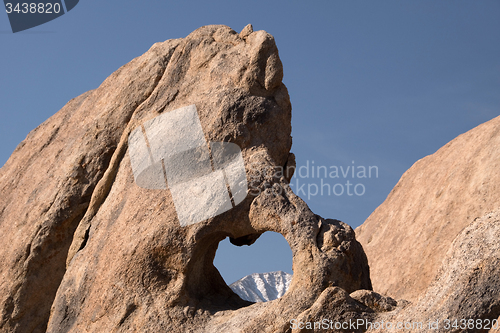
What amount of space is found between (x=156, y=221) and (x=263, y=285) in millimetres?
17767

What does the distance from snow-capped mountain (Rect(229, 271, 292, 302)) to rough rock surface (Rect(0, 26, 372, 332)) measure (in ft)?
48.6

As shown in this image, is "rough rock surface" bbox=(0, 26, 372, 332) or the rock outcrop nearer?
the rock outcrop

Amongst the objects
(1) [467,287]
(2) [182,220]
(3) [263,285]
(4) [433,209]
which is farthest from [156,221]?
(3) [263,285]

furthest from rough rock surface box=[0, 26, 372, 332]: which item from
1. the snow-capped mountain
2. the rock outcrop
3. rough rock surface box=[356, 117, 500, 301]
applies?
the snow-capped mountain

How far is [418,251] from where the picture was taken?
13.6m

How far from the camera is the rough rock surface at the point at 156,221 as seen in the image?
7.14 meters

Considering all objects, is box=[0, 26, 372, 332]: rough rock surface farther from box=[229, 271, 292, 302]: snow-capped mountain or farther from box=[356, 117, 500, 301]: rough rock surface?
box=[229, 271, 292, 302]: snow-capped mountain

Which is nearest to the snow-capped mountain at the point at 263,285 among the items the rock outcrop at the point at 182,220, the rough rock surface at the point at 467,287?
the rock outcrop at the point at 182,220

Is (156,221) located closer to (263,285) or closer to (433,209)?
(433,209)

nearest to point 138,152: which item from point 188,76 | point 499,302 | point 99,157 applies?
point 99,157

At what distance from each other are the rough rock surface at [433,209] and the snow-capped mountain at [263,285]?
8449 mm

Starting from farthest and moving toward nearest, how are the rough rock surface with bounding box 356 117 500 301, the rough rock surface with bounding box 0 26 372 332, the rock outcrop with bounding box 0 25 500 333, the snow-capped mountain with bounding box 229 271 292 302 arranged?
the snow-capped mountain with bounding box 229 271 292 302, the rough rock surface with bounding box 356 117 500 301, the rough rock surface with bounding box 0 26 372 332, the rock outcrop with bounding box 0 25 500 333

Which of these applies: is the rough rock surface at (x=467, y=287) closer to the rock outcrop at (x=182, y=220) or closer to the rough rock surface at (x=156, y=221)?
the rock outcrop at (x=182, y=220)

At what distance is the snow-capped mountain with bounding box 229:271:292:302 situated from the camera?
926 inches
